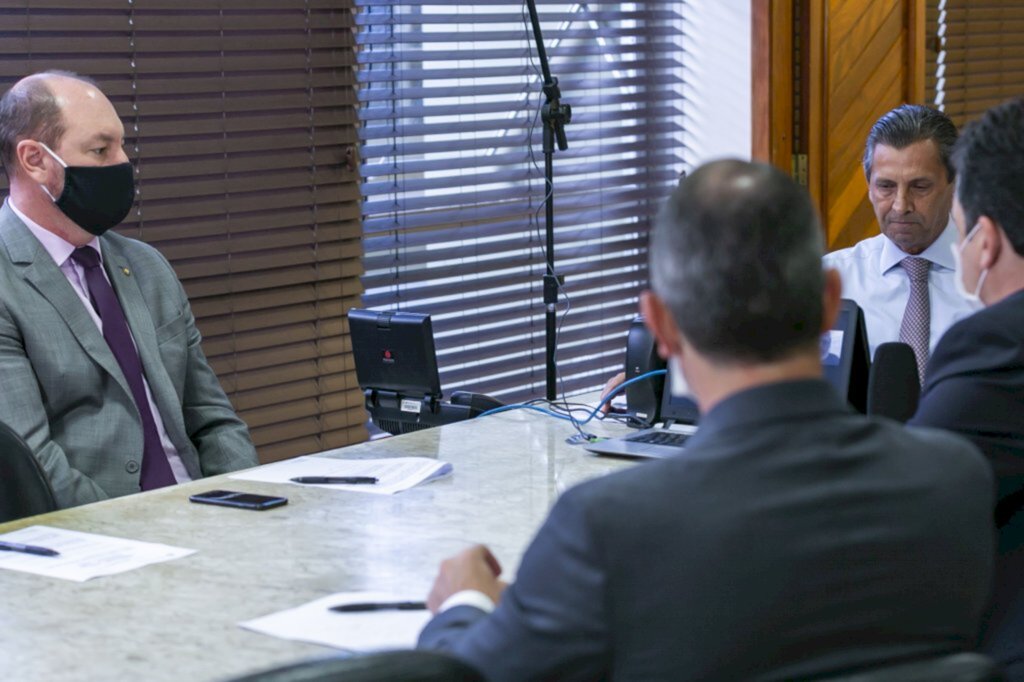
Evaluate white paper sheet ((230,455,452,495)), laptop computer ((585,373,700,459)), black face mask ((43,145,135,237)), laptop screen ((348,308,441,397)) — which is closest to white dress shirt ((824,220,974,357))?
laptop computer ((585,373,700,459))

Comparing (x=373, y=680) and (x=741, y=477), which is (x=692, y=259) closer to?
(x=741, y=477)

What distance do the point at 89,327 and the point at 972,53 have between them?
164 inches

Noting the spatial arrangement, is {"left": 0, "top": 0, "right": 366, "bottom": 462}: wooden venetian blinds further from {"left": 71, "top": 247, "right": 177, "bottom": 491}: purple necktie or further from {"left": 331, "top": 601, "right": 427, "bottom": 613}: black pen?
{"left": 331, "top": 601, "right": 427, "bottom": 613}: black pen

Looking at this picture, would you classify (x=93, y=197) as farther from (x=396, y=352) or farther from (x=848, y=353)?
(x=848, y=353)

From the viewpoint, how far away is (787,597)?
3.79 ft

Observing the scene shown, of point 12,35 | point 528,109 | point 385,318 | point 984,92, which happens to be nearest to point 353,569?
point 385,318

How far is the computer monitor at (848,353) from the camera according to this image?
2.57 m

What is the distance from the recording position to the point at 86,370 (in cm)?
283

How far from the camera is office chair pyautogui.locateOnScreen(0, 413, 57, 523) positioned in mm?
2400

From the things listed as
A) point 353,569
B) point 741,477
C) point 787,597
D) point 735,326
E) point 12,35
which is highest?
point 12,35

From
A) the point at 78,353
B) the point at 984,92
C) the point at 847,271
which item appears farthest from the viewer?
the point at 984,92

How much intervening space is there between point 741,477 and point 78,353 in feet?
6.56

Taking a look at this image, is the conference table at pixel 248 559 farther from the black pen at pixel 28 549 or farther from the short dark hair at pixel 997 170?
the short dark hair at pixel 997 170

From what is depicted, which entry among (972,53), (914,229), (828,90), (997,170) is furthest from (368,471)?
(972,53)
